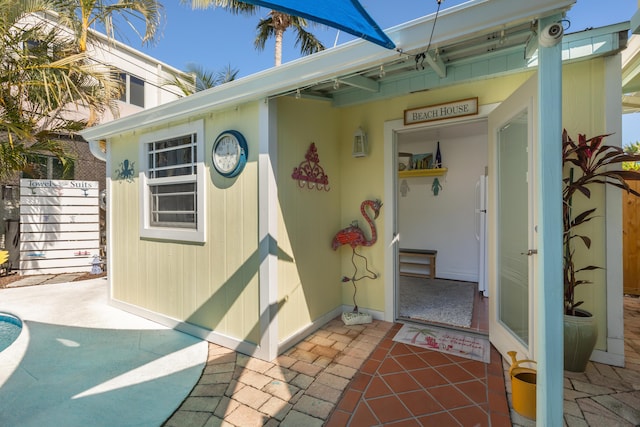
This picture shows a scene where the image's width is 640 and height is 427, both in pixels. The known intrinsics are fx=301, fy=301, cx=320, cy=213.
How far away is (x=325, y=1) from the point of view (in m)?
1.43

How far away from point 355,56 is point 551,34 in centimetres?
110

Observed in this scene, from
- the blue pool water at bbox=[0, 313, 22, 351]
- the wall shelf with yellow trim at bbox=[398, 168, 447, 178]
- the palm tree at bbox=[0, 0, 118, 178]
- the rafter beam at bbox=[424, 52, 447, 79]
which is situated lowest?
the blue pool water at bbox=[0, 313, 22, 351]

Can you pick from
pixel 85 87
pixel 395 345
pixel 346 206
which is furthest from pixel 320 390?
pixel 85 87

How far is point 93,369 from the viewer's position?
261 centimetres

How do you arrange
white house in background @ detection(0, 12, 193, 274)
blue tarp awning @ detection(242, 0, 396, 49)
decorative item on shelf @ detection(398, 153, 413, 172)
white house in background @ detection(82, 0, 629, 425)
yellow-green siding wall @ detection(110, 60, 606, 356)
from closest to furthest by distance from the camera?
blue tarp awning @ detection(242, 0, 396, 49), white house in background @ detection(82, 0, 629, 425), yellow-green siding wall @ detection(110, 60, 606, 356), decorative item on shelf @ detection(398, 153, 413, 172), white house in background @ detection(0, 12, 193, 274)

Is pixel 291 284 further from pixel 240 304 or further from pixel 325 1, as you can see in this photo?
pixel 325 1

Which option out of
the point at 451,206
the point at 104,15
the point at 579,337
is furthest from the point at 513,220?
the point at 104,15

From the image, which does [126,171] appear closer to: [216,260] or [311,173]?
[216,260]


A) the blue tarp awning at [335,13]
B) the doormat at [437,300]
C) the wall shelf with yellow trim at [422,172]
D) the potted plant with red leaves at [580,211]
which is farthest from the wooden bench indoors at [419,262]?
the blue tarp awning at [335,13]

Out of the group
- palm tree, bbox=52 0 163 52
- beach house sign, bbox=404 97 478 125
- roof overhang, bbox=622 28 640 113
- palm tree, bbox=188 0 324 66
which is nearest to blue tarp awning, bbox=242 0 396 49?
beach house sign, bbox=404 97 478 125

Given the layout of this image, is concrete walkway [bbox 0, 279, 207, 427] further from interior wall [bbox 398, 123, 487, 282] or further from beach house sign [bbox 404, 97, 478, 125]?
interior wall [bbox 398, 123, 487, 282]

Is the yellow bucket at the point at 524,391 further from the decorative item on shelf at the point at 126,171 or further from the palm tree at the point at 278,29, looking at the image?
the palm tree at the point at 278,29

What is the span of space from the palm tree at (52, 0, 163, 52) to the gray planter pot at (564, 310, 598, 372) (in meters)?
8.12

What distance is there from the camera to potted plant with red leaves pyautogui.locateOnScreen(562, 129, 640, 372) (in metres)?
2.35
